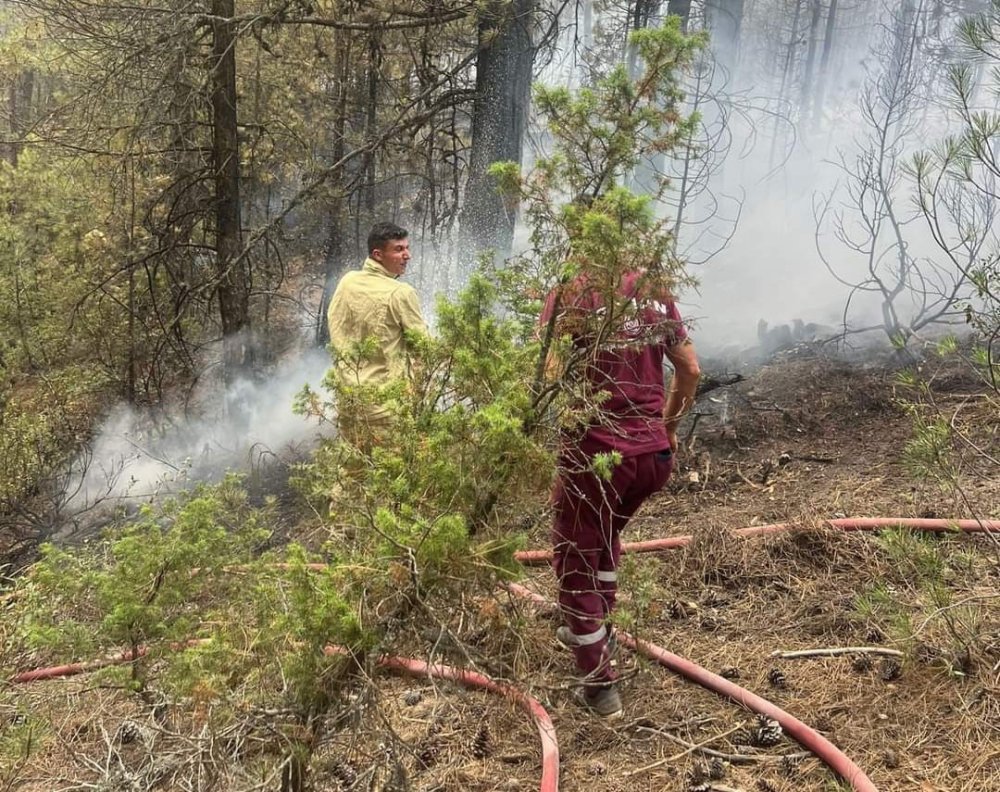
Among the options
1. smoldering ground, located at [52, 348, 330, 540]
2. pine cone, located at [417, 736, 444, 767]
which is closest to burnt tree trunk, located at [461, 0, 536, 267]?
smoldering ground, located at [52, 348, 330, 540]

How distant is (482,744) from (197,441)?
5969 millimetres

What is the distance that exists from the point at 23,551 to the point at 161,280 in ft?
9.95

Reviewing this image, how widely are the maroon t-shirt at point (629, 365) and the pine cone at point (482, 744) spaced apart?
1084mm

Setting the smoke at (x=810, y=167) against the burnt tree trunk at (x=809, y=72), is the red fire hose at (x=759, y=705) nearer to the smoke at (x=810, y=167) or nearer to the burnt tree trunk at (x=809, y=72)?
the smoke at (x=810, y=167)

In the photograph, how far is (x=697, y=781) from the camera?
7.79 ft

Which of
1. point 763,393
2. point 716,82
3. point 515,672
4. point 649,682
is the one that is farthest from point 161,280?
point 716,82

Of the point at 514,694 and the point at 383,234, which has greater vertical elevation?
the point at 383,234

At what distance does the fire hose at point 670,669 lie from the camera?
179cm

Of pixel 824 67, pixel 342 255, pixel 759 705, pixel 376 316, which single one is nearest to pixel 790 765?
pixel 759 705

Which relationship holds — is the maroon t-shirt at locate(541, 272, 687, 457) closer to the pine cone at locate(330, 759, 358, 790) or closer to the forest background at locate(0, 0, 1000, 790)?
the forest background at locate(0, 0, 1000, 790)

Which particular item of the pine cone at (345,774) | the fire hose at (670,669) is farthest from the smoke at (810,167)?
the pine cone at (345,774)

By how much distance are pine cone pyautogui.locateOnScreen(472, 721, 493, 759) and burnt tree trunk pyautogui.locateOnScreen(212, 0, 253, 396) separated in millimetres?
4358

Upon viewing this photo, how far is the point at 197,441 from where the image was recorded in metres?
7.57

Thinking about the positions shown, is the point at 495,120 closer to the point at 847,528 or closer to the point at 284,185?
the point at 847,528
